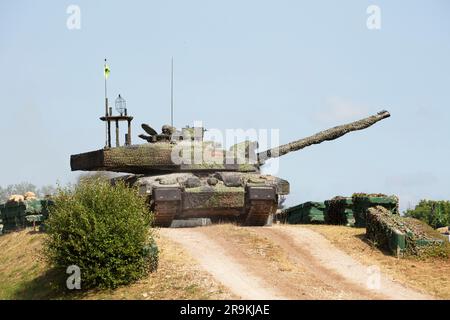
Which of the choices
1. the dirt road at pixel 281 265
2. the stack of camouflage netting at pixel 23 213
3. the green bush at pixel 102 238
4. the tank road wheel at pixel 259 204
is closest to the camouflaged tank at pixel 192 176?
the tank road wheel at pixel 259 204

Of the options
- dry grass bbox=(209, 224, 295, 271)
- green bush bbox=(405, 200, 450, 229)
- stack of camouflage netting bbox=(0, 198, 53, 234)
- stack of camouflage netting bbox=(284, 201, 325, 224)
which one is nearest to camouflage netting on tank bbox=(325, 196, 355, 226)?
stack of camouflage netting bbox=(284, 201, 325, 224)

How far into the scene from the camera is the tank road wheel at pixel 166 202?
2123 cm

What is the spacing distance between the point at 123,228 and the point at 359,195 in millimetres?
9830

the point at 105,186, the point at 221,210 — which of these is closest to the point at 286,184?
the point at 221,210

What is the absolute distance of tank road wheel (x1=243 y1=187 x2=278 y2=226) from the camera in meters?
22.3

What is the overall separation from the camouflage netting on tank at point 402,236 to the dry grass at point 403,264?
0.25 meters

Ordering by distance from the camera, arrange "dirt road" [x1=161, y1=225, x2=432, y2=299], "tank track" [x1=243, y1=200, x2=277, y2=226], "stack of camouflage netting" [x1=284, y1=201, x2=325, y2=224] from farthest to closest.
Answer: "stack of camouflage netting" [x1=284, y1=201, x2=325, y2=224] → "tank track" [x1=243, y1=200, x2=277, y2=226] → "dirt road" [x1=161, y1=225, x2=432, y2=299]

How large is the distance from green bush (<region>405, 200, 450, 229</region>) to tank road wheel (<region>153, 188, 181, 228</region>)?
3018cm

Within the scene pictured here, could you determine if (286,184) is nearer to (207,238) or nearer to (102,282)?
(207,238)

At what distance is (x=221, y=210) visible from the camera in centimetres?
2262

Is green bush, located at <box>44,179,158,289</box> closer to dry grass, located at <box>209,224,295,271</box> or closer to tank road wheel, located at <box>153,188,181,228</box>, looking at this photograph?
dry grass, located at <box>209,224,295,271</box>

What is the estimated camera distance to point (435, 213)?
4969 cm

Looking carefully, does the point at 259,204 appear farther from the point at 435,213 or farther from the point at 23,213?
the point at 435,213

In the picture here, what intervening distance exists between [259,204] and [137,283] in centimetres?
670
